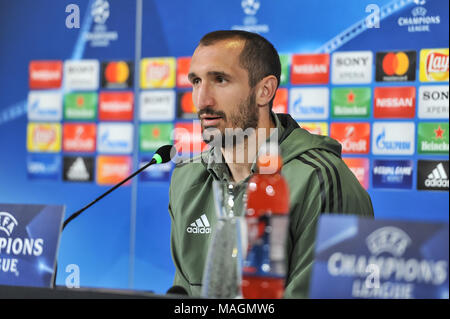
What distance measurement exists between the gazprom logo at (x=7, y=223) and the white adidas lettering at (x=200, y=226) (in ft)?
2.14

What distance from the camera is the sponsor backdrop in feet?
9.39

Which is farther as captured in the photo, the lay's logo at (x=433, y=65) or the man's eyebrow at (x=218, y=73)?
the lay's logo at (x=433, y=65)

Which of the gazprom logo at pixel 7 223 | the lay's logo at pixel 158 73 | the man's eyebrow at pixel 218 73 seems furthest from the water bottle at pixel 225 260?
the lay's logo at pixel 158 73

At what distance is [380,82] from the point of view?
115 inches

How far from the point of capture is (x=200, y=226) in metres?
1.75

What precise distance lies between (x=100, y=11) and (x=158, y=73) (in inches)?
21.5

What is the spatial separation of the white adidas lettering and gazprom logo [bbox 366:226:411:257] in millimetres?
898

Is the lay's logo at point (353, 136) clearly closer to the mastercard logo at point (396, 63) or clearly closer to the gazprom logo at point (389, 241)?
the mastercard logo at point (396, 63)

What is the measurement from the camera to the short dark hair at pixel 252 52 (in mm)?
1848

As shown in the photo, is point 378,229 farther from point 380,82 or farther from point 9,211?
point 380,82

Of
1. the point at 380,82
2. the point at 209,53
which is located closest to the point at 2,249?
the point at 209,53

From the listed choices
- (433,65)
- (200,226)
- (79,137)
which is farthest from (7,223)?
(79,137)
